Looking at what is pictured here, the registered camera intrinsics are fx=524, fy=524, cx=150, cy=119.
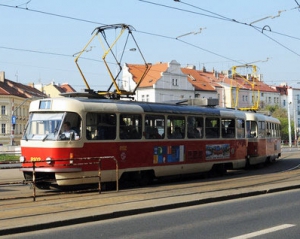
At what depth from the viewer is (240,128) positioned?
74.9ft

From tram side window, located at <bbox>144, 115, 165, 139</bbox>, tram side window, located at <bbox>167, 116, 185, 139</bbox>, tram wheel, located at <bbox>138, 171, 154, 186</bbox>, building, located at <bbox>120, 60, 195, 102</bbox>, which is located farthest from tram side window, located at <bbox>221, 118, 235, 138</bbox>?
building, located at <bbox>120, 60, 195, 102</bbox>

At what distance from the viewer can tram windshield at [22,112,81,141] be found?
14.9 meters

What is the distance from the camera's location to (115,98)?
1736 cm

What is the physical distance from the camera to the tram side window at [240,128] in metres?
22.5

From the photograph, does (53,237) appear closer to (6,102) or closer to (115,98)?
(115,98)

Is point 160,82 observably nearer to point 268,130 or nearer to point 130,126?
point 268,130

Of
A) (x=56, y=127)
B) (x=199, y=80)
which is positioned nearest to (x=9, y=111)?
(x=199, y=80)

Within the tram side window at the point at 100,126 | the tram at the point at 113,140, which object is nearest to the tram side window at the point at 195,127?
the tram at the point at 113,140

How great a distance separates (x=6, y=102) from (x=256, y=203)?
76.7m

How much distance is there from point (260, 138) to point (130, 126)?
1181 cm

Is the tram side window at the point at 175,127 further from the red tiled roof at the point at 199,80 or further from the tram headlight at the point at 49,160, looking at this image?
the red tiled roof at the point at 199,80

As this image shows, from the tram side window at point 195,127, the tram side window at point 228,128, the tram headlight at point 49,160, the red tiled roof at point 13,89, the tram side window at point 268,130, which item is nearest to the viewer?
the tram headlight at point 49,160

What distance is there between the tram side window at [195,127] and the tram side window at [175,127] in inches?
15.5

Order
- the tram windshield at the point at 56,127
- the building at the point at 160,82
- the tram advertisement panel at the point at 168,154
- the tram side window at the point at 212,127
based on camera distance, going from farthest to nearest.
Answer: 1. the building at the point at 160,82
2. the tram side window at the point at 212,127
3. the tram advertisement panel at the point at 168,154
4. the tram windshield at the point at 56,127
